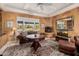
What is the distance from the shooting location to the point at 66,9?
6.91 feet

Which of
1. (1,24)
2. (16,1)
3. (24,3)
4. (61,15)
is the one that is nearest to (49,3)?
(61,15)

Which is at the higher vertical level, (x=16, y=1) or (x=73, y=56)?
(x=16, y=1)

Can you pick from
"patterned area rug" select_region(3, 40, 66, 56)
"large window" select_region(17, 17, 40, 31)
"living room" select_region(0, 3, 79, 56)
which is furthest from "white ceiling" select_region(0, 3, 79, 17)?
"patterned area rug" select_region(3, 40, 66, 56)

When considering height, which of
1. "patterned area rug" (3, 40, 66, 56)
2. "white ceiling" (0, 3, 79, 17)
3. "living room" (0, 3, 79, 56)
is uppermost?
"white ceiling" (0, 3, 79, 17)

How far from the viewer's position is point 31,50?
215 cm

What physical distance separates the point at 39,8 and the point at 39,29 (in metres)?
0.45

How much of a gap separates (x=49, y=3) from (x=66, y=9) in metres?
0.38

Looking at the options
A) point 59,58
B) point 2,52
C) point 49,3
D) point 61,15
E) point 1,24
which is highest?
point 49,3

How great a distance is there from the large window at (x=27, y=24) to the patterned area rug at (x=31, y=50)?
34 cm

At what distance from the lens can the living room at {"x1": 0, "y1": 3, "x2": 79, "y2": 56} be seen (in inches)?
82.4

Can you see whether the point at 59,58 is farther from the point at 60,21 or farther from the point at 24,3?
the point at 24,3

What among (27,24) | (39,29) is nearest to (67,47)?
(39,29)

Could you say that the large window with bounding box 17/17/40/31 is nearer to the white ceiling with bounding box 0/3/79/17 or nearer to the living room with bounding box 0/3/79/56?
the living room with bounding box 0/3/79/56

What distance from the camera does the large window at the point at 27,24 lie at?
2.17 m
